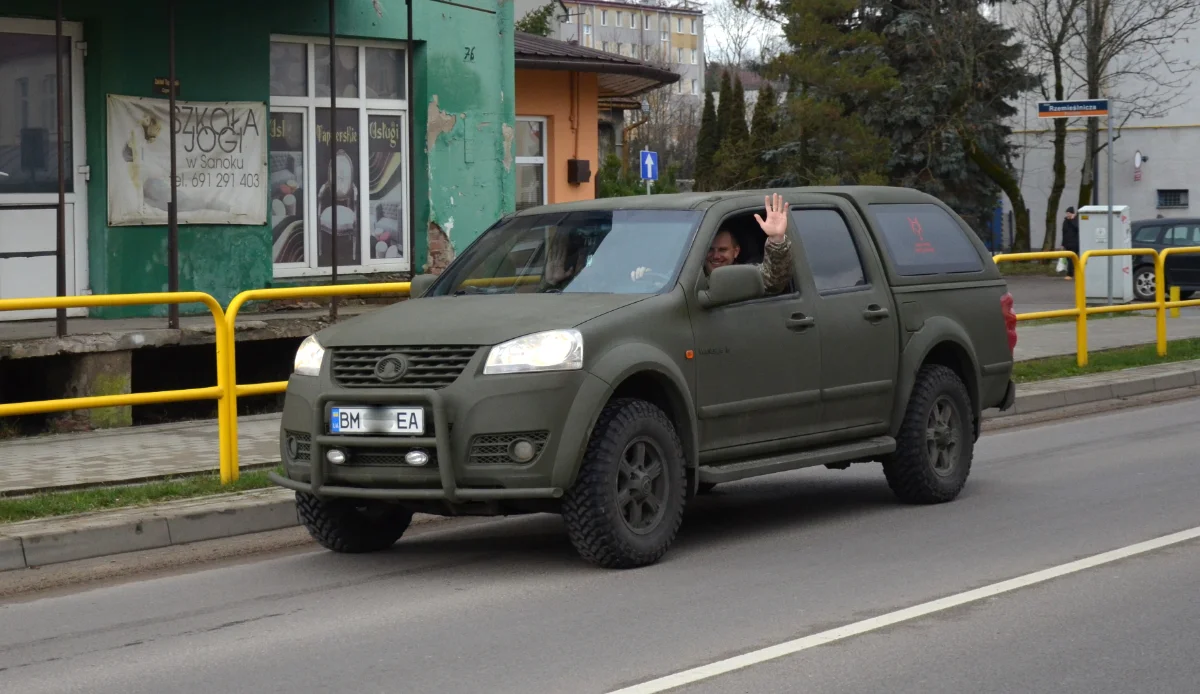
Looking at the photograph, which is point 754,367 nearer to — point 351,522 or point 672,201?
point 672,201

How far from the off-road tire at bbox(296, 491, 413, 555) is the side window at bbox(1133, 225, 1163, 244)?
2595cm

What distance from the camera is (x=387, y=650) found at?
19.7 feet

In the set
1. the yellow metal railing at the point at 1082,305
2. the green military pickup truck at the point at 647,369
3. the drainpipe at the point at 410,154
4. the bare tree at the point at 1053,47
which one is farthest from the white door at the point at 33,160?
the bare tree at the point at 1053,47

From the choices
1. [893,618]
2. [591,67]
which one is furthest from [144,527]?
[591,67]

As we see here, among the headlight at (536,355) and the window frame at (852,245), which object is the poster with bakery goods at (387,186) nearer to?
the window frame at (852,245)

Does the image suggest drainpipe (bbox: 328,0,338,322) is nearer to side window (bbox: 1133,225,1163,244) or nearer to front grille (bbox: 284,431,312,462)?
front grille (bbox: 284,431,312,462)

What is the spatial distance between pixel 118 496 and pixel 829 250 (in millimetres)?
4144

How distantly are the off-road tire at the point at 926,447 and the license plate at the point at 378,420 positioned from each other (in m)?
3.20

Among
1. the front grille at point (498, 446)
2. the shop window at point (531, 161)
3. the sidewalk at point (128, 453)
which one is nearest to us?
the front grille at point (498, 446)

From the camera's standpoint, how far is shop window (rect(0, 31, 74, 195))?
14.0 metres

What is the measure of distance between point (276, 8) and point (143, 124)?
1947 millimetres

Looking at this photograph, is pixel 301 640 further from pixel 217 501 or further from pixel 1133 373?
pixel 1133 373

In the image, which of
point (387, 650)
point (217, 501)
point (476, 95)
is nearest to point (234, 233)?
point (476, 95)

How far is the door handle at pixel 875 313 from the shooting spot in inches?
352
